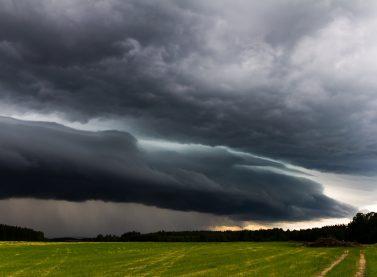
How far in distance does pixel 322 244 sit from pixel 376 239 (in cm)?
7835

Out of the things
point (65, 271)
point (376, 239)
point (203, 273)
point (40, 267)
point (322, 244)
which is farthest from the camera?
point (376, 239)

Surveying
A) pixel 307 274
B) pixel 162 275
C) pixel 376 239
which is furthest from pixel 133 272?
pixel 376 239

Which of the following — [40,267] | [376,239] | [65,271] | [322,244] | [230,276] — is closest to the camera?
[230,276]

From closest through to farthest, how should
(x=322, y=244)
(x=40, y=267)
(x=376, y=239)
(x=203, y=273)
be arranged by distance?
(x=203, y=273), (x=40, y=267), (x=322, y=244), (x=376, y=239)

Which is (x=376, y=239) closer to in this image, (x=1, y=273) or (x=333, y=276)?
(x=333, y=276)

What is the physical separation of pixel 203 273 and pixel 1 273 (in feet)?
73.7

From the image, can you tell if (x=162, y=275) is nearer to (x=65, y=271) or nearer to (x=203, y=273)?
(x=203, y=273)

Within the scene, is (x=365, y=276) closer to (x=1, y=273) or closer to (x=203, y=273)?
(x=203, y=273)

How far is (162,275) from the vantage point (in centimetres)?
4803

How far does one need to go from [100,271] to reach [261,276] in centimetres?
1850

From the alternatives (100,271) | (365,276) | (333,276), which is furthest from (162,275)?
(365,276)

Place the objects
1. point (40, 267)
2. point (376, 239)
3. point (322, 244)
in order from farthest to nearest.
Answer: point (376, 239), point (322, 244), point (40, 267)

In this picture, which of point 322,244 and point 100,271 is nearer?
point 100,271

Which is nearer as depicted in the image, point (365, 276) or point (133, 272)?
point (365, 276)
